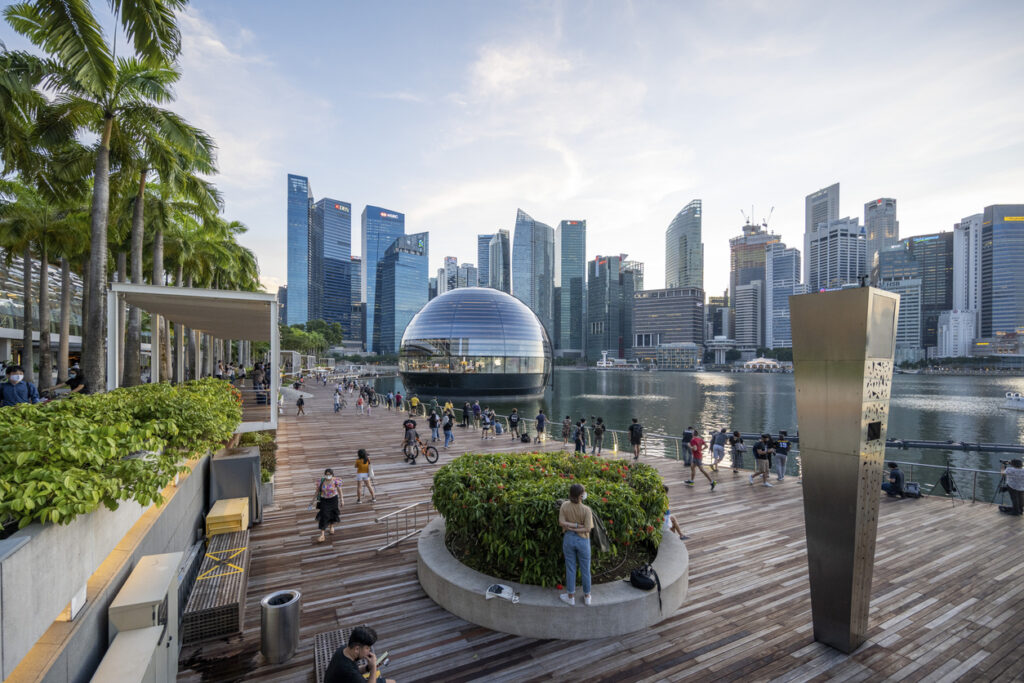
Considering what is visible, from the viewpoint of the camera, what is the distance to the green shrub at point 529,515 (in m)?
6.09

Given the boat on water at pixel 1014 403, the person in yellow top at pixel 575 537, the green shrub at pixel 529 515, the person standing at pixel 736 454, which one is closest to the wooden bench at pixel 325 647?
the green shrub at pixel 529 515

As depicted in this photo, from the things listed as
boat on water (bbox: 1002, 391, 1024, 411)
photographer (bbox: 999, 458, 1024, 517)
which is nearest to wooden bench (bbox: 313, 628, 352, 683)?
photographer (bbox: 999, 458, 1024, 517)

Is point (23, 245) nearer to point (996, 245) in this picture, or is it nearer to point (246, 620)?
point (246, 620)

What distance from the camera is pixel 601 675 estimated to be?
507cm

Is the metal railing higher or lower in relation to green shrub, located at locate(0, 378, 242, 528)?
lower

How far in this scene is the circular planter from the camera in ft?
18.7

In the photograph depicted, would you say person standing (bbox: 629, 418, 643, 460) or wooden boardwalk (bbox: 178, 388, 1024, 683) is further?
person standing (bbox: 629, 418, 643, 460)

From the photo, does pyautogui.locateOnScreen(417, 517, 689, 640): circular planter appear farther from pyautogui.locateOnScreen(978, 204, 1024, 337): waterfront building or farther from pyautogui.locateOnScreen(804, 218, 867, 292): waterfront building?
pyautogui.locateOnScreen(978, 204, 1024, 337): waterfront building

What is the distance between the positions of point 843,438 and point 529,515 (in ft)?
13.4

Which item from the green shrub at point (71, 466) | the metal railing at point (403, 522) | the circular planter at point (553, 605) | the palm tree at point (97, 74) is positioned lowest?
the metal railing at point (403, 522)

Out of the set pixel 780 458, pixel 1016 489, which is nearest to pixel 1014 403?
pixel 1016 489

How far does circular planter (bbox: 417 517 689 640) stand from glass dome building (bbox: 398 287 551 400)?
49.7 meters

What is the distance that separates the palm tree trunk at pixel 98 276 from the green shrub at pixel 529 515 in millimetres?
11822

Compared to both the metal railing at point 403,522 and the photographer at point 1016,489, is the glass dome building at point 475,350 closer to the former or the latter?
the metal railing at point 403,522
